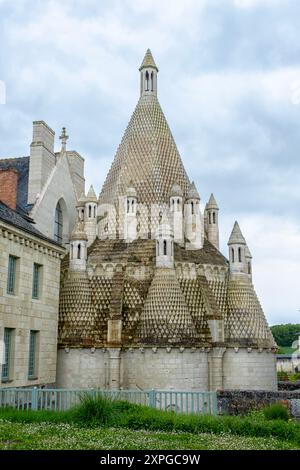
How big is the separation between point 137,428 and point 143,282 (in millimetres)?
14497

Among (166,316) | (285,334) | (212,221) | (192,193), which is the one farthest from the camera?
(285,334)

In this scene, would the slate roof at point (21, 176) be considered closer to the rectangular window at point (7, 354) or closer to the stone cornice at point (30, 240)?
the stone cornice at point (30, 240)

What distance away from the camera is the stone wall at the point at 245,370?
26.6 meters

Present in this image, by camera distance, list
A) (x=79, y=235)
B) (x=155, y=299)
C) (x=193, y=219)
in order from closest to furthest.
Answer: (x=155, y=299) < (x=79, y=235) < (x=193, y=219)

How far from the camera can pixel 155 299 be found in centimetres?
2622

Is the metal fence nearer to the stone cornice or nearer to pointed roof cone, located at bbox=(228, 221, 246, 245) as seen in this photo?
the stone cornice

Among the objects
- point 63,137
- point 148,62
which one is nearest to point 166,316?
point 63,137

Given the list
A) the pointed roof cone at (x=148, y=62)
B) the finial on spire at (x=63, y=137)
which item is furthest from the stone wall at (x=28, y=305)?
the pointed roof cone at (x=148, y=62)

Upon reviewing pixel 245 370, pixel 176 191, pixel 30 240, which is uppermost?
pixel 176 191

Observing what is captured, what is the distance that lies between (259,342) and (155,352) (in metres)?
5.69

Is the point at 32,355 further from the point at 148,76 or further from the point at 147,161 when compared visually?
the point at 148,76

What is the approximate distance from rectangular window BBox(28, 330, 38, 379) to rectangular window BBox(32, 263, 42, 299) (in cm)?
169

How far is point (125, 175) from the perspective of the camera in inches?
1298
